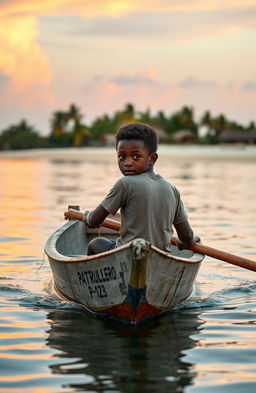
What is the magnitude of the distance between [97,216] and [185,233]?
1.02m

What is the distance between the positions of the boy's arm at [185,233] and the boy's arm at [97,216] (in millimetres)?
785

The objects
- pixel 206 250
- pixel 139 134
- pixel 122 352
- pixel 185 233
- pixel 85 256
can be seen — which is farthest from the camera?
pixel 206 250

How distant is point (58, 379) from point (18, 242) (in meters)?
7.27

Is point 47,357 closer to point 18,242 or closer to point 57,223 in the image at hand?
point 18,242

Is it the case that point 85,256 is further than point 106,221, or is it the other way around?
point 106,221

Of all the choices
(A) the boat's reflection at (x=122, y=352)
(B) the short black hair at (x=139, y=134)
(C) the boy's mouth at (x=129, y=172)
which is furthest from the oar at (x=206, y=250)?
(B) the short black hair at (x=139, y=134)

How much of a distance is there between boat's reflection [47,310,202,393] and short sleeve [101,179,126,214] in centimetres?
99

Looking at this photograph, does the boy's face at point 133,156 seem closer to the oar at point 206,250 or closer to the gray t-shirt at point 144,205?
the gray t-shirt at point 144,205

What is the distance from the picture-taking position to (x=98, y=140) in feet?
456

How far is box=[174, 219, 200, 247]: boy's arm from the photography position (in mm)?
7695

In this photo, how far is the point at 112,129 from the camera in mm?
141375

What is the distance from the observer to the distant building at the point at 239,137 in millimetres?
119625

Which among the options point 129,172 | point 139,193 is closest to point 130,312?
point 139,193

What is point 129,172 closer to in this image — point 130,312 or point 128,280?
point 128,280
